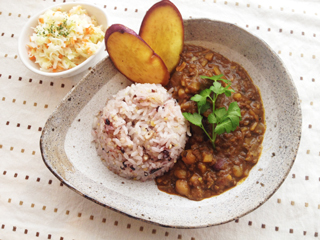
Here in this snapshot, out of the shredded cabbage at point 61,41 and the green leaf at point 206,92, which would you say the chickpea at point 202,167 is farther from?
the shredded cabbage at point 61,41

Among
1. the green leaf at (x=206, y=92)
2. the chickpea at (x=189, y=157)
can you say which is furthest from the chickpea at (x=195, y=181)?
the green leaf at (x=206, y=92)

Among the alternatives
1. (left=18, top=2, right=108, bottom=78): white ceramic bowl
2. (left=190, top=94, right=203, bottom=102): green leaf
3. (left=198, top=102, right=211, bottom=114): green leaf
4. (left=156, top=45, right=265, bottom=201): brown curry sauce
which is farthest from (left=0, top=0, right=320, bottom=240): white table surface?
(left=190, top=94, right=203, bottom=102): green leaf

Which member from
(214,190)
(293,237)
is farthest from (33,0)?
(293,237)

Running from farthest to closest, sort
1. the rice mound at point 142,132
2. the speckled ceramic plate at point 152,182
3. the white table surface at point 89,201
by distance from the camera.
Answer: the white table surface at point 89,201 → the rice mound at point 142,132 → the speckled ceramic plate at point 152,182

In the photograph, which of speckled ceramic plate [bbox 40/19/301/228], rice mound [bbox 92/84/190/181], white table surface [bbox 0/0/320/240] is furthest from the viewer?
white table surface [bbox 0/0/320/240]

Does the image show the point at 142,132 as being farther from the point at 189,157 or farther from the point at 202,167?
the point at 202,167

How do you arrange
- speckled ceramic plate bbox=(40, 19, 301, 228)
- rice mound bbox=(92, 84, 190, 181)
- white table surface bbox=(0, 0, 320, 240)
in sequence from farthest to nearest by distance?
white table surface bbox=(0, 0, 320, 240), rice mound bbox=(92, 84, 190, 181), speckled ceramic plate bbox=(40, 19, 301, 228)

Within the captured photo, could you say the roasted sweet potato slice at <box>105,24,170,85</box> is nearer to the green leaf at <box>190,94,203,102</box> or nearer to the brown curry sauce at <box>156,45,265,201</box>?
the brown curry sauce at <box>156,45,265,201</box>

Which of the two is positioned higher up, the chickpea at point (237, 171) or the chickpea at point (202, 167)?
the chickpea at point (237, 171)
